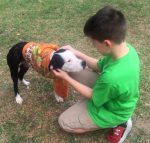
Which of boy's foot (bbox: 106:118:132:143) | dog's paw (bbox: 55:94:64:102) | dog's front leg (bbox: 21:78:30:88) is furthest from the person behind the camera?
dog's front leg (bbox: 21:78:30:88)

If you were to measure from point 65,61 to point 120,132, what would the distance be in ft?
2.75

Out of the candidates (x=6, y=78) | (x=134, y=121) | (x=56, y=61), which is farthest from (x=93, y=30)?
(x=6, y=78)

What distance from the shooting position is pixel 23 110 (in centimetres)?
344

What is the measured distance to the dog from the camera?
2.84 m

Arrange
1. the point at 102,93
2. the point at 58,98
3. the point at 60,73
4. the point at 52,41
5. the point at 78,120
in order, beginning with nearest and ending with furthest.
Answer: the point at 102,93, the point at 60,73, the point at 78,120, the point at 58,98, the point at 52,41

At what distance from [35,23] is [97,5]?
3.66 feet

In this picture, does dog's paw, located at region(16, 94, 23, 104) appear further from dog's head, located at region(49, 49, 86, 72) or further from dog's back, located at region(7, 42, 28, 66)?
dog's head, located at region(49, 49, 86, 72)

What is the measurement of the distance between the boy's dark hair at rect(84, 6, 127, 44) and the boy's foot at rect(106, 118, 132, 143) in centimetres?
94

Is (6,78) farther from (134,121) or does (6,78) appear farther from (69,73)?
(134,121)

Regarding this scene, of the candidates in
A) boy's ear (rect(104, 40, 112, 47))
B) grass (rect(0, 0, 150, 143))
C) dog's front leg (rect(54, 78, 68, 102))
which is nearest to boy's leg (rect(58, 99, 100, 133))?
grass (rect(0, 0, 150, 143))

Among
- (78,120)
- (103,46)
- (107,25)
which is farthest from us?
(78,120)

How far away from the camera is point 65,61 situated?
9.25ft

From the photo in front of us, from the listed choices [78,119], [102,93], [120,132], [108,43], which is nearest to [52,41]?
[78,119]

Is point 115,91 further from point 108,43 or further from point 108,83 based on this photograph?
point 108,43
